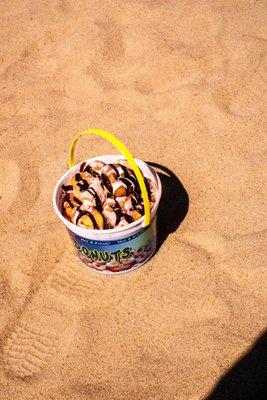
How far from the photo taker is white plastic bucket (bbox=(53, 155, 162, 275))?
53.3 inches

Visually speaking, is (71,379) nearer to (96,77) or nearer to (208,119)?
(208,119)

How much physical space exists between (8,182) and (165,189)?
2.28 feet

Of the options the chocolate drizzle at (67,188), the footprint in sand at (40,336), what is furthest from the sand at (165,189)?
the chocolate drizzle at (67,188)

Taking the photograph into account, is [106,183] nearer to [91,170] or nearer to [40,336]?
[91,170]

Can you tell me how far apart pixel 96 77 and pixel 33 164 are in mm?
647

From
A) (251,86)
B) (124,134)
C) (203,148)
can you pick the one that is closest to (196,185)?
(203,148)

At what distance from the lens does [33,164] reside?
77.0 inches

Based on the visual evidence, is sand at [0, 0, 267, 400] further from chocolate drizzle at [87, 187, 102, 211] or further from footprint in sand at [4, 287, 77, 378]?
chocolate drizzle at [87, 187, 102, 211]

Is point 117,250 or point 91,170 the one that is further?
point 91,170

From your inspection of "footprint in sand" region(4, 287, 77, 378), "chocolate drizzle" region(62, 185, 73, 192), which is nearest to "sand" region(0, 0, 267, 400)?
"footprint in sand" region(4, 287, 77, 378)

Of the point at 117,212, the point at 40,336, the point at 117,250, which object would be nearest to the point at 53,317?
the point at 40,336

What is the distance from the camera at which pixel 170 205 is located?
178 cm

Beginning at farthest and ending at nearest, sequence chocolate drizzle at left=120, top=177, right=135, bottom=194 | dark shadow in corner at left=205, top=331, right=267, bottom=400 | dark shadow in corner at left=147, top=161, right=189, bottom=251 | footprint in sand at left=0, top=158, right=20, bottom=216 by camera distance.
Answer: footprint in sand at left=0, top=158, right=20, bottom=216 → dark shadow in corner at left=147, top=161, right=189, bottom=251 → chocolate drizzle at left=120, top=177, right=135, bottom=194 → dark shadow in corner at left=205, top=331, right=267, bottom=400

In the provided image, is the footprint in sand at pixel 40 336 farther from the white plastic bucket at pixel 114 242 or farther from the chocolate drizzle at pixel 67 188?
the chocolate drizzle at pixel 67 188
